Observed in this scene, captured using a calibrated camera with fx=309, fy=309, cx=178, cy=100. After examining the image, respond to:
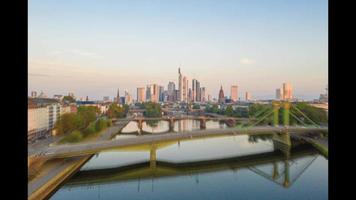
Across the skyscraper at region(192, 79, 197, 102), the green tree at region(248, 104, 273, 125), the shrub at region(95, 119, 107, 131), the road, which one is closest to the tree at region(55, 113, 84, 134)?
the shrub at region(95, 119, 107, 131)

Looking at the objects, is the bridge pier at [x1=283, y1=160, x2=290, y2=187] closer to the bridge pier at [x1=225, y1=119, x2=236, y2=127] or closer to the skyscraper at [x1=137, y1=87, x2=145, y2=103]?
the bridge pier at [x1=225, y1=119, x2=236, y2=127]

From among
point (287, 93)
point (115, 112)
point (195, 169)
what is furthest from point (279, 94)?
point (195, 169)

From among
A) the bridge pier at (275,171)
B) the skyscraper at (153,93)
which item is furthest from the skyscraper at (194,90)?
the bridge pier at (275,171)
